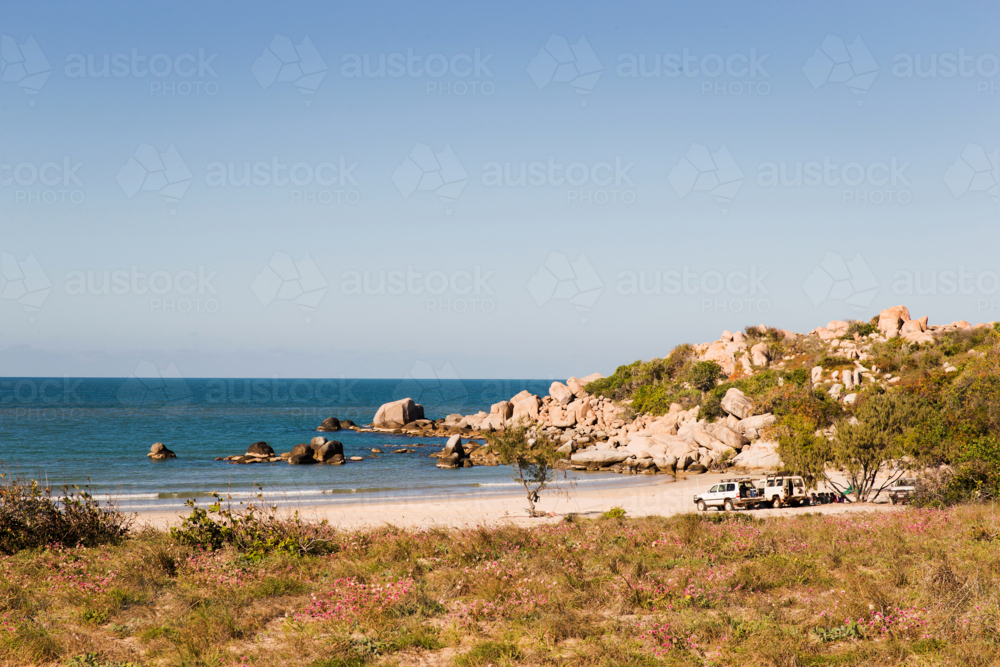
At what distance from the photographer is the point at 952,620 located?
31.6 ft

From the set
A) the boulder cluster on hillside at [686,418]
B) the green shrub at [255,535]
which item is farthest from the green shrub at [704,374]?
the green shrub at [255,535]

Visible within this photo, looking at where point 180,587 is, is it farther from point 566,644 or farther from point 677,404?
point 677,404

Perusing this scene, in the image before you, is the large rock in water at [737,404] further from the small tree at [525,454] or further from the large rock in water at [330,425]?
the large rock in water at [330,425]

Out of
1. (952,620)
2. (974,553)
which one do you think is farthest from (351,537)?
(974,553)

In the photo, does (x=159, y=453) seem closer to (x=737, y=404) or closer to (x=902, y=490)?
(x=737, y=404)

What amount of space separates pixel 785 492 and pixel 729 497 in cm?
256

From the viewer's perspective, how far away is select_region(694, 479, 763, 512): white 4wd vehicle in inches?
1203

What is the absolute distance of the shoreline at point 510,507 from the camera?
88.4ft

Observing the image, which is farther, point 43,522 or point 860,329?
point 860,329

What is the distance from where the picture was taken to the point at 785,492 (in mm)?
30734

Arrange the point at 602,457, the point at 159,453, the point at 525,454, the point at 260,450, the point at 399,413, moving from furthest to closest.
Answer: the point at 399,413
the point at 260,450
the point at 159,453
the point at 602,457
the point at 525,454

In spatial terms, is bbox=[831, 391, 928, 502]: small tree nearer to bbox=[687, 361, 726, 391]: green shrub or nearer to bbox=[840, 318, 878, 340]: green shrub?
bbox=[687, 361, 726, 391]: green shrub

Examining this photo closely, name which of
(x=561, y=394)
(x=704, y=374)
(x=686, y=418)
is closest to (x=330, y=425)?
(x=561, y=394)

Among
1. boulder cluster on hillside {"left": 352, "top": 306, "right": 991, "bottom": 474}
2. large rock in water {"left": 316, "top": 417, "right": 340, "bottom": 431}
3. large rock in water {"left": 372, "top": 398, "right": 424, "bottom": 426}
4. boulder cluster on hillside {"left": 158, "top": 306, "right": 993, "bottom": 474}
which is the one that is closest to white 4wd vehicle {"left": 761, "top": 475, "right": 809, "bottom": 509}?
boulder cluster on hillside {"left": 352, "top": 306, "right": 991, "bottom": 474}
